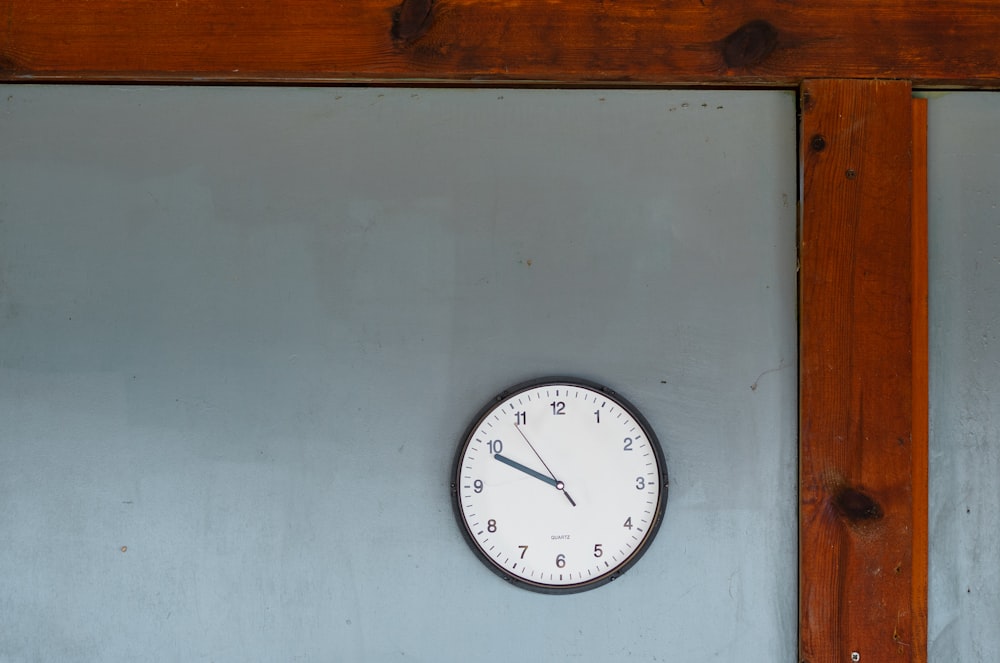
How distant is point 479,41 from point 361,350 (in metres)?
0.62

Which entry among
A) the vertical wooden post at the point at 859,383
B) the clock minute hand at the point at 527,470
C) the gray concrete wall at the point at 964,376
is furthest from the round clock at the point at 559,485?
the gray concrete wall at the point at 964,376

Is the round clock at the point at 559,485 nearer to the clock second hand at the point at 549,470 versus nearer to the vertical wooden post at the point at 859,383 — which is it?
the clock second hand at the point at 549,470

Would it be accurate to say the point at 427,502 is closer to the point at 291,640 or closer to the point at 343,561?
the point at 343,561

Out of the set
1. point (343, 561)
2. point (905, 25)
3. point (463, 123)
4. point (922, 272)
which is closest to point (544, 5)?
point (463, 123)

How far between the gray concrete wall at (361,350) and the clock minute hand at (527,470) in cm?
10

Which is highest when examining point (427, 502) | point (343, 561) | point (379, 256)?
point (379, 256)

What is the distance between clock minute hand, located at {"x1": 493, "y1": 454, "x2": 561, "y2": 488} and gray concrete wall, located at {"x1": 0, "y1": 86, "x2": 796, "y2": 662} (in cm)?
10

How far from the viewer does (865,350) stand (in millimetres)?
1544

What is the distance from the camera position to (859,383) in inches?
60.7

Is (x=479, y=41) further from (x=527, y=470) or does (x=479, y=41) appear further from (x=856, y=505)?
(x=856, y=505)

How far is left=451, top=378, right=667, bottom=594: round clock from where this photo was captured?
5.03 feet

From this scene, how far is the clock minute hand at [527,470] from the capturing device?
1.54 meters

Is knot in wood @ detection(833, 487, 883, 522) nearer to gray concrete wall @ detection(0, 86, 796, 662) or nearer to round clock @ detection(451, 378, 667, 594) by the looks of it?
gray concrete wall @ detection(0, 86, 796, 662)

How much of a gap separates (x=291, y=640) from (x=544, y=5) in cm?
126
